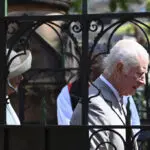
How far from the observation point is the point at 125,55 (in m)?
3.64

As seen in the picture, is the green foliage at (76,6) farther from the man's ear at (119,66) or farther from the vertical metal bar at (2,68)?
the vertical metal bar at (2,68)

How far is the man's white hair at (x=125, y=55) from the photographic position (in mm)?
3629

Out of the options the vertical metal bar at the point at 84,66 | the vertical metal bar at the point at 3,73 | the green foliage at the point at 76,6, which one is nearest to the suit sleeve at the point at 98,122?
the vertical metal bar at the point at 84,66

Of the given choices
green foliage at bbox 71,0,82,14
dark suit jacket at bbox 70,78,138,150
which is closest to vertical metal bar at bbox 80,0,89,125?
dark suit jacket at bbox 70,78,138,150

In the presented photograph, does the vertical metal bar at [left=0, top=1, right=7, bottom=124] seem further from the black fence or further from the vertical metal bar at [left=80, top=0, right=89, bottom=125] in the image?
the vertical metal bar at [left=80, top=0, right=89, bottom=125]

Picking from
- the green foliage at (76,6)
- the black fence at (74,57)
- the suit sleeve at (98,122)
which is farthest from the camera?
the green foliage at (76,6)

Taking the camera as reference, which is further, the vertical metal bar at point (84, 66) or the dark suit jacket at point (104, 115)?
the dark suit jacket at point (104, 115)

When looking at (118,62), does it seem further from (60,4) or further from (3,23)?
(60,4)

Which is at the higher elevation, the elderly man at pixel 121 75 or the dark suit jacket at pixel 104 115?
the elderly man at pixel 121 75

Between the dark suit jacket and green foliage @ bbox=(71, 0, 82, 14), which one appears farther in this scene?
green foliage @ bbox=(71, 0, 82, 14)

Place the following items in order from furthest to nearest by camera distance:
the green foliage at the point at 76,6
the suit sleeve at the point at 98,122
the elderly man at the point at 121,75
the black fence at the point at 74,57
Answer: the green foliage at the point at 76,6
the elderly man at the point at 121,75
the suit sleeve at the point at 98,122
the black fence at the point at 74,57

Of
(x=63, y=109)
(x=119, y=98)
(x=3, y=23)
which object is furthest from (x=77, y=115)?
(x=63, y=109)

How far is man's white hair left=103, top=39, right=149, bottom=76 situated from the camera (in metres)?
3.63

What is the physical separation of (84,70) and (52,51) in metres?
2.42
